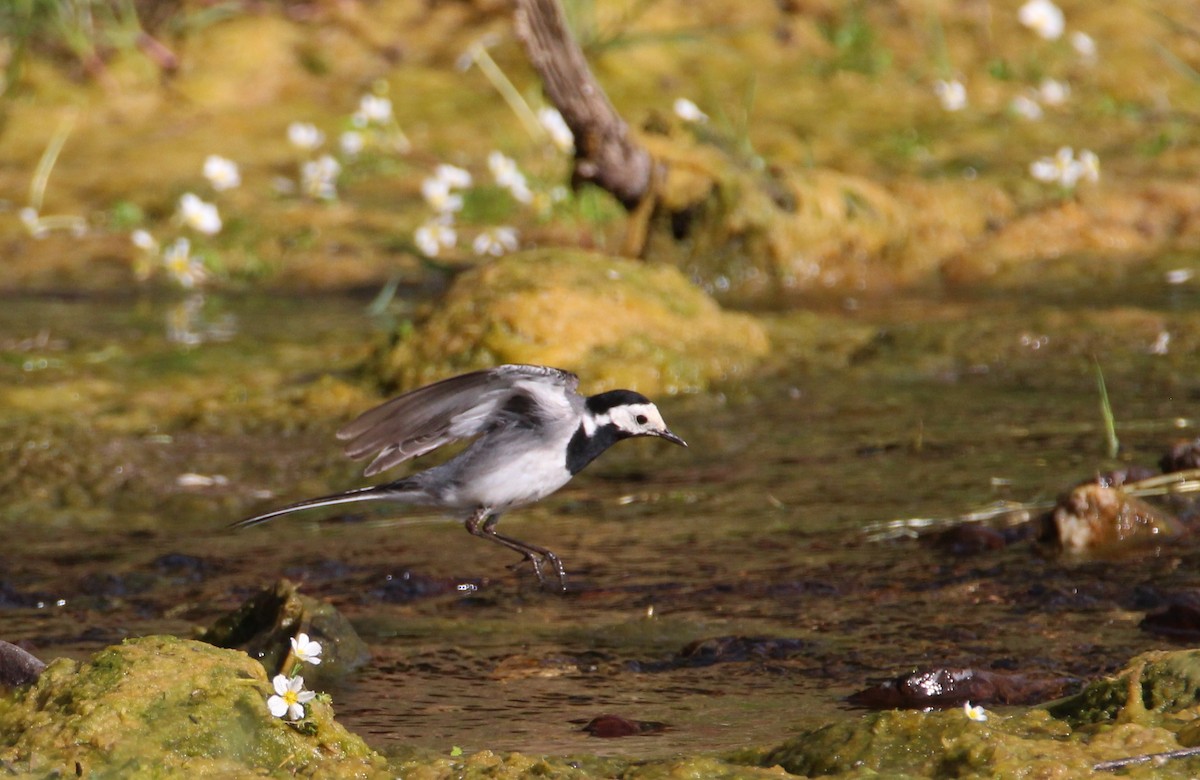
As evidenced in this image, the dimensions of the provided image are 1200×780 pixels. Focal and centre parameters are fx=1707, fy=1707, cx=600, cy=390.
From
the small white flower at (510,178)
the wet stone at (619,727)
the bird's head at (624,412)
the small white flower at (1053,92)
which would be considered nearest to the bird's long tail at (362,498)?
the bird's head at (624,412)

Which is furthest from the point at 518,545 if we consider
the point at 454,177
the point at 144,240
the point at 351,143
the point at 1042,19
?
the point at 1042,19

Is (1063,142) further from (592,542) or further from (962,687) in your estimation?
(962,687)

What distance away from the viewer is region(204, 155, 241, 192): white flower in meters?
9.08

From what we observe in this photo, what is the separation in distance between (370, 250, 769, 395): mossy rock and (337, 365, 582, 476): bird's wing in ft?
5.72

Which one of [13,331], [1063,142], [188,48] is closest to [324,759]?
[13,331]

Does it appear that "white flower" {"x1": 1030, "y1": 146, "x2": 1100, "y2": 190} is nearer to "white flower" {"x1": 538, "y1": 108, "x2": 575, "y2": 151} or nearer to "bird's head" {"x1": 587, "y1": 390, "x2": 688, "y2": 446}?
"white flower" {"x1": 538, "y1": 108, "x2": 575, "y2": 151}

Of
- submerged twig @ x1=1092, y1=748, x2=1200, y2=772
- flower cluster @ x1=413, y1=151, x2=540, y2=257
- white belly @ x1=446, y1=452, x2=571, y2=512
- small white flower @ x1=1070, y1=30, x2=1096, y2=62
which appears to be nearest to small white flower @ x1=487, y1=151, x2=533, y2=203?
flower cluster @ x1=413, y1=151, x2=540, y2=257

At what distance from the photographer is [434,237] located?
855 centimetres

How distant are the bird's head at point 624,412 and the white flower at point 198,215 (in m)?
4.61

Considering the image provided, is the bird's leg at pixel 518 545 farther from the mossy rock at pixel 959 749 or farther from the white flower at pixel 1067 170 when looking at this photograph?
the white flower at pixel 1067 170

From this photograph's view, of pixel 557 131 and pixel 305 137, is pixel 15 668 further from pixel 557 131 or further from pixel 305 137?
pixel 305 137

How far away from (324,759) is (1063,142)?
7.78 metres

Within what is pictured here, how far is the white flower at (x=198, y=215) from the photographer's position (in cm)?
857

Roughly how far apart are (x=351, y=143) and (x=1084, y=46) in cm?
443
